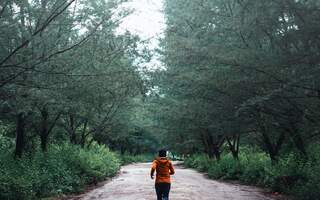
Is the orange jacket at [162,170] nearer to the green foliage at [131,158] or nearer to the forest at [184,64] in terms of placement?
the forest at [184,64]

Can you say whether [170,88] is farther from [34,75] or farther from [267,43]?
[34,75]

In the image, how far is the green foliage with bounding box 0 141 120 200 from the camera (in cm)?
1081

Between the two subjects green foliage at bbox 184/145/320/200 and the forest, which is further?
green foliage at bbox 184/145/320/200

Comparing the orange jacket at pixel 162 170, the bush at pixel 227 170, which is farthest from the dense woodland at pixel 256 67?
the bush at pixel 227 170

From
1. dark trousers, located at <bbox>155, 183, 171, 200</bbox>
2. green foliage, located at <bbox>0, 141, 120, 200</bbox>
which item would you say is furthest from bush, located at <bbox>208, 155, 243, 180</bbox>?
dark trousers, located at <bbox>155, 183, 171, 200</bbox>

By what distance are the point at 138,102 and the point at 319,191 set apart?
19538 millimetres

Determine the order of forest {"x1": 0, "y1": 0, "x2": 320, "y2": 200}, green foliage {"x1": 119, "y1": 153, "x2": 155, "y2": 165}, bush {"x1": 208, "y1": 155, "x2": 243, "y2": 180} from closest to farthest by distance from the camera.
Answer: forest {"x1": 0, "y1": 0, "x2": 320, "y2": 200}, bush {"x1": 208, "y1": 155, "x2": 243, "y2": 180}, green foliage {"x1": 119, "y1": 153, "x2": 155, "y2": 165}

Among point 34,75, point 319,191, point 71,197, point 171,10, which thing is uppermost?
point 171,10

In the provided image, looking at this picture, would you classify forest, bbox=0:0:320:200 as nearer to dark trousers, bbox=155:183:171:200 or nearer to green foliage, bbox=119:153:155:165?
dark trousers, bbox=155:183:171:200

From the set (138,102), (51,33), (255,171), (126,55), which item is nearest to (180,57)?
(126,55)

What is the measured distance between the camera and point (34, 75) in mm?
8812

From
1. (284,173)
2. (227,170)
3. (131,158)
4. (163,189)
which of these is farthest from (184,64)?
(131,158)

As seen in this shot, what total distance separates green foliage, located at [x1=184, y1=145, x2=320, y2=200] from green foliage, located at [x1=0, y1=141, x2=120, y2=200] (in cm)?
808

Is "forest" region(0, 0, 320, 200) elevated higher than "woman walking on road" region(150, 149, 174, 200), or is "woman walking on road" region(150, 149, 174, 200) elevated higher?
"forest" region(0, 0, 320, 200)
